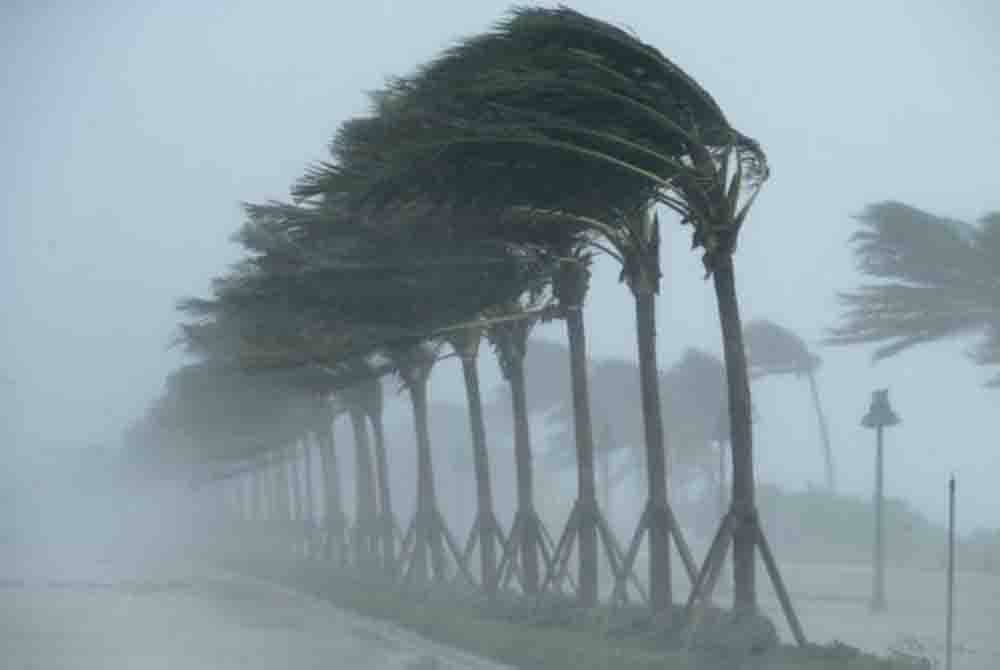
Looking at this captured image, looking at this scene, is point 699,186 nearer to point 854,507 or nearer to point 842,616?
point 842,616

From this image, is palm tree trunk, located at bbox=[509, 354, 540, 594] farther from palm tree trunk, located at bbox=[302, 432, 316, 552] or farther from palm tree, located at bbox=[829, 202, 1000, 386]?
palm tree trunk, located at bbox=[302, 432, 316, 552]

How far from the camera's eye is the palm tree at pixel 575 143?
1961 centimetres

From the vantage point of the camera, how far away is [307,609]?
3703 cm

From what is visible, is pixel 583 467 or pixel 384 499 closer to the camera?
pixel 583 467

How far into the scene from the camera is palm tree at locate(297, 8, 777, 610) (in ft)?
64.3

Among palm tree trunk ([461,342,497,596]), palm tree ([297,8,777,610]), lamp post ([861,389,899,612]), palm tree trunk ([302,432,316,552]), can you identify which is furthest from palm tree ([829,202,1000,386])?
palm tree trunk ([302,432,316,552])

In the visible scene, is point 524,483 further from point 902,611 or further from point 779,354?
point 779,354

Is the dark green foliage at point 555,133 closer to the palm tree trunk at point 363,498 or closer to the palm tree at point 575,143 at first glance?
the palm tree at point 575,143

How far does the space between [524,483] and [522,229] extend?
6007mm

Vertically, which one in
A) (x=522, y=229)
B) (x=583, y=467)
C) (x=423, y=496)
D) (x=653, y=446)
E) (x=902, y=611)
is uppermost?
(x=522, y=229)

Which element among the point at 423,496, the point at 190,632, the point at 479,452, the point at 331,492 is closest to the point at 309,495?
the point at 331,492

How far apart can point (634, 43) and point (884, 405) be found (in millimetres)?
15426

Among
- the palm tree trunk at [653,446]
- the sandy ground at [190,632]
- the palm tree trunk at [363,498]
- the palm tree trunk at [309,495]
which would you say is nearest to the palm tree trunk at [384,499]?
the palm tree trunk at [363,498]

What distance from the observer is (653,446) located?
24.0m
